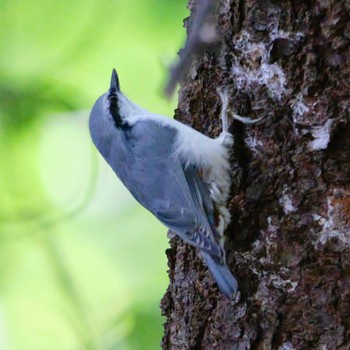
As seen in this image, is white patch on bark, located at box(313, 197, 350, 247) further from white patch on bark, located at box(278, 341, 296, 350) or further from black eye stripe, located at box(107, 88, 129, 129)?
black eye stripe, located at box(107, 88, 129, 129)

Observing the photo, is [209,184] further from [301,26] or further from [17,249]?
[17,249]

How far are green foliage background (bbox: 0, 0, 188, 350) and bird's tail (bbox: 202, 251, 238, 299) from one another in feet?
3.96

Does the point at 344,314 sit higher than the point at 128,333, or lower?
lower

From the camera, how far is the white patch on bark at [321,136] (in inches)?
72.7

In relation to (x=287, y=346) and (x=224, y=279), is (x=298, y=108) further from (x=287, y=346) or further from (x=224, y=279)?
(x=287, y=346)

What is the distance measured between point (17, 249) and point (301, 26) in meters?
1.94

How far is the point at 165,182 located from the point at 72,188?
1157mm

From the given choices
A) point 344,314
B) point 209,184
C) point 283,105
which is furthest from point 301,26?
point 344,314

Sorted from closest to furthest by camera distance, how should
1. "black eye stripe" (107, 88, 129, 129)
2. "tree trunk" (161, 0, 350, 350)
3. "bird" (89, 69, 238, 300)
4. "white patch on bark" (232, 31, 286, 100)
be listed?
1. "tree trunk" (161, 0, 350, 350)
2. "white patch on bark" (232, 31, 286, 100)
3. "bird" (89, 69, 238, 300)
4. "black eye stripe" (107, 88, 129, 129)

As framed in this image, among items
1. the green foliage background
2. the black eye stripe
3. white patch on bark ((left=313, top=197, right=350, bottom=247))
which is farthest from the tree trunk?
the green foliage background

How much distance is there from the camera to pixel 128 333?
324 centimetres

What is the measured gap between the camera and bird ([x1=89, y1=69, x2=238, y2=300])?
207cm

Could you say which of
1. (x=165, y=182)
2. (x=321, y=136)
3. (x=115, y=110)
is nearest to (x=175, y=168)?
(x=165, y=182)

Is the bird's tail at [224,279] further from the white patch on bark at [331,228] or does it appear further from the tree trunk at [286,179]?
the white patch on bark at [331,228]
